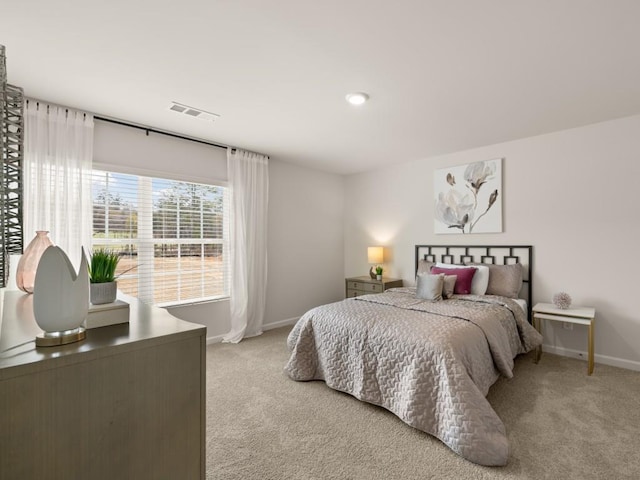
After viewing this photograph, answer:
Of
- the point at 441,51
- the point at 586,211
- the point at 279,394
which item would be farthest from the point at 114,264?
the point at 586,211

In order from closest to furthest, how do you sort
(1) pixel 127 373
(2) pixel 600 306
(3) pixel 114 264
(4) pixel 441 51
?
(1) pixel 127 373 < (3) pixel 114 264 < (4) pixel 441 51 < (2) pixel 600 306

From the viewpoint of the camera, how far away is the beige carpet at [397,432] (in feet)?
5.88

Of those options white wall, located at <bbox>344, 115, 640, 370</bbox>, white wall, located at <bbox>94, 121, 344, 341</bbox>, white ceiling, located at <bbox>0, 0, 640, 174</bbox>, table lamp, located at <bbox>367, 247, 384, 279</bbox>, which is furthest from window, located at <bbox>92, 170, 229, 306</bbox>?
white wall, located at <bbox>344, 115, 640, 370</bbox>

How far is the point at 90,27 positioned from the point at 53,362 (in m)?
1.93

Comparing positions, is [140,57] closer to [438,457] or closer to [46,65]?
[46,65]

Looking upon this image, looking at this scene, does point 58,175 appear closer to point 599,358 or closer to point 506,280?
point 506,280

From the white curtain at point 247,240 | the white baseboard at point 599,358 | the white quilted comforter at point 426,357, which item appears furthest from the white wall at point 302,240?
the white baseboard at point 599,358

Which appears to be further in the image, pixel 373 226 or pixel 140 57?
pixel 373 226

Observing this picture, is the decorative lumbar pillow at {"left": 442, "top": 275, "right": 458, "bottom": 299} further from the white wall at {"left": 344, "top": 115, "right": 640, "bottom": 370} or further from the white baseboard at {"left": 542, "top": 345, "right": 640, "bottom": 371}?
the white baseboard at {"left": 542, "top": 345, "right": 640, "bottom": 371}

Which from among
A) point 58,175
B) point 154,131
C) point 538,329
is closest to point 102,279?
point 58,175

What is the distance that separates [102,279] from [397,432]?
6.48 ft

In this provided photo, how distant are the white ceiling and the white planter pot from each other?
146 cm

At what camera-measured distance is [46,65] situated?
220 cm

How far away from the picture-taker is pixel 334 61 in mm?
2146
